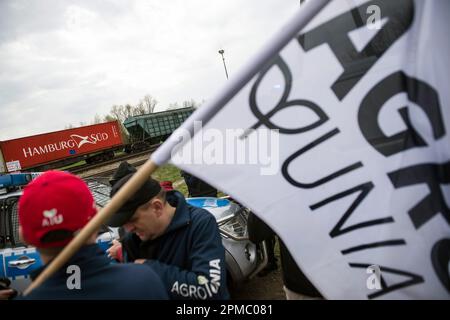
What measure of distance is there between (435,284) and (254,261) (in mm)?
2290

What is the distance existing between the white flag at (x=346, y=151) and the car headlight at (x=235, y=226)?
2056 mm

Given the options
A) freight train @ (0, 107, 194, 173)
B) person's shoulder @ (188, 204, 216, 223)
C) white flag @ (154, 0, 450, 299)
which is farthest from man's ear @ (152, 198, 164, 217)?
freight train @ (0, 107, 194, 173)

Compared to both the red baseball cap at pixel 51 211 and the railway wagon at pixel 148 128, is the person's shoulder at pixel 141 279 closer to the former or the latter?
the red baseball cap at pixel 51 211

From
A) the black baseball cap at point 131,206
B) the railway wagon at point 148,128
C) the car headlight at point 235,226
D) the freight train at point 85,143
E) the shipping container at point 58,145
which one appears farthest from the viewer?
the railway wagon at point 148,128

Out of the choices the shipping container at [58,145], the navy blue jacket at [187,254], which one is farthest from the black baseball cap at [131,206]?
the shipping container at [58,145]

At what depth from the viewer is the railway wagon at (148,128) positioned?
25.9 meters

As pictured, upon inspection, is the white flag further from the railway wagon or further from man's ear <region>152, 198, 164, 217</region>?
the railway wagon

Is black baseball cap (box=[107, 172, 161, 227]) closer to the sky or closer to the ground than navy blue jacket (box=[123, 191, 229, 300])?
closer to the sky

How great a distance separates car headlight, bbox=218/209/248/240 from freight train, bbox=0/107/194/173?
2180 cm

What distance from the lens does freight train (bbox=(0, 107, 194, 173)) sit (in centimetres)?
2150

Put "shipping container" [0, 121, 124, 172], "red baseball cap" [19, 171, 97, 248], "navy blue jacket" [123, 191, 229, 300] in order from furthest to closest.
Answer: "shipping container" [0, 121, 124, 172], "navy blue jacket" [123, 191, 229, 300], "red baseball cap" [19, 171, 97, 248]

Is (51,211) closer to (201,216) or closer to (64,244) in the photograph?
(64,244)
